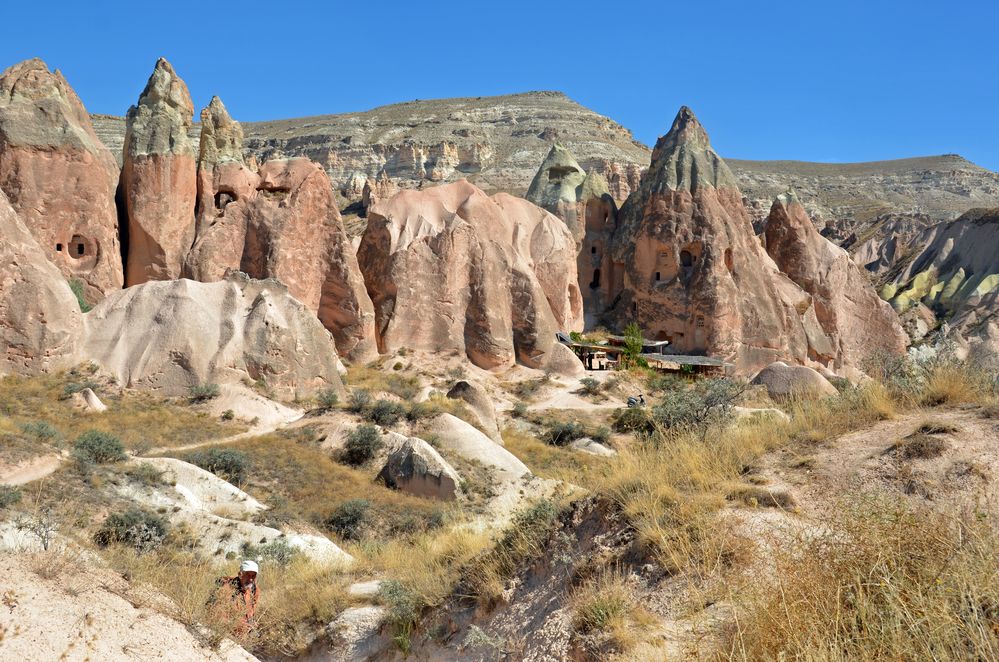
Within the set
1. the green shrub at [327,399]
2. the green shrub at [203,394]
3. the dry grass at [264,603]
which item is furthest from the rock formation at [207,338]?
the dry grass at [264,603]

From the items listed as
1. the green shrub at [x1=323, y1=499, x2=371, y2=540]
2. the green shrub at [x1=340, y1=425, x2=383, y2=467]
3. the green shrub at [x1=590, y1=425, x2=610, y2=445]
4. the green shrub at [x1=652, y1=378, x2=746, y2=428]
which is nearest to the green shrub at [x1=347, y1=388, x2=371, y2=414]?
the green shrub at [x1=340, y1=425, x2=383, y2=467]

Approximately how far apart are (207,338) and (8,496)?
11.3m

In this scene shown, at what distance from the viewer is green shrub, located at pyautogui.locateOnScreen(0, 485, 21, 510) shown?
980 cm

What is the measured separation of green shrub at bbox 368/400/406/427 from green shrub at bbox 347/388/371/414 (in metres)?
0.25

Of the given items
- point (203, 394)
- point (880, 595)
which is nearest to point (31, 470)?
point (203, 394)

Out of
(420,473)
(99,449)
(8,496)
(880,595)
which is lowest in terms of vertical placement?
(420,473)

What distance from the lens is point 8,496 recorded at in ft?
32.8

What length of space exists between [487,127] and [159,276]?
79893 mm

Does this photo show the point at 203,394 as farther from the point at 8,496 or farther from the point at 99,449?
the point at 8,496

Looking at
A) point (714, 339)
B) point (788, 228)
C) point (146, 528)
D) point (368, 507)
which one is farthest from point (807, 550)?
point (788, 228)

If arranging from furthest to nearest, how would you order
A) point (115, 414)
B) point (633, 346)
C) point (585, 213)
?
point (585, 213) < point (633, 346) < point (115, 414)

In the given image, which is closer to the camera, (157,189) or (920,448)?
(920,448)

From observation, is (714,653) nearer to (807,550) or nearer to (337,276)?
(807,550)

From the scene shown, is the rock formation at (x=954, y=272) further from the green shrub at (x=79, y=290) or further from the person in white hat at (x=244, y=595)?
the person in white hat at (x=244, y=595)
